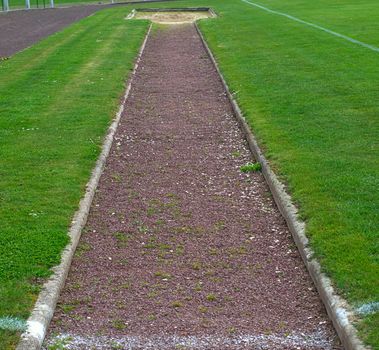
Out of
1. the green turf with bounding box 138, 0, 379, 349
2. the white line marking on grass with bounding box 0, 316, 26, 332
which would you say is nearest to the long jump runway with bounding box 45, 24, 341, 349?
the white line marking on grass with bounding box 0, 316, 26, 332

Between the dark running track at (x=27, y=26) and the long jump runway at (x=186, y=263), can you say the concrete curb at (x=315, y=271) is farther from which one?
the dark running track at (x=27, y=26)

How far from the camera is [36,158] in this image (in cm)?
992

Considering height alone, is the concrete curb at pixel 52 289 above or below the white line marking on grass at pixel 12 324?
below

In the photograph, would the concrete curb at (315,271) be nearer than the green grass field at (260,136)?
Yes

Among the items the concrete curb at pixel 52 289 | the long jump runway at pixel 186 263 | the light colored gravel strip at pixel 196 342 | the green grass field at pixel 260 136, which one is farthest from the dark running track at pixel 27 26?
the light colored gravel strip at pixel 196 342

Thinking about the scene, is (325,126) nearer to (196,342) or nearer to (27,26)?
(196,342)

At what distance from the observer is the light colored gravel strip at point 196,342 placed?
5.25 metres

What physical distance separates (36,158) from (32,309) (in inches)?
183

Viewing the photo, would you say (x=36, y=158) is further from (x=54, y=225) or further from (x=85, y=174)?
(x=54, y=225)

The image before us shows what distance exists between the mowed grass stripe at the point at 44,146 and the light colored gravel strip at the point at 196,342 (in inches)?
18.3

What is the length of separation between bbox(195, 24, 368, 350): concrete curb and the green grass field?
0.27ft

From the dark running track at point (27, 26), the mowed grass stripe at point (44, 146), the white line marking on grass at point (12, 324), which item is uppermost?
the white line marking on grass at point (12, 324)

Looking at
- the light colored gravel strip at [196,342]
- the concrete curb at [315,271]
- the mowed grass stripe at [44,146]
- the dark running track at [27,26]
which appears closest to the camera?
the concrete curb at [315,271]

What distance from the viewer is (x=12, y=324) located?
5.27 metres
